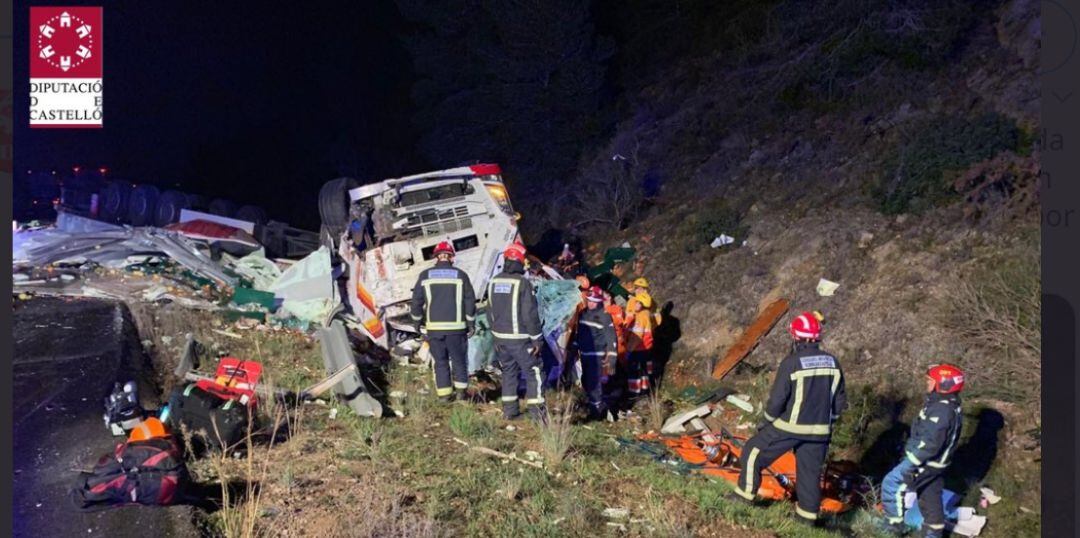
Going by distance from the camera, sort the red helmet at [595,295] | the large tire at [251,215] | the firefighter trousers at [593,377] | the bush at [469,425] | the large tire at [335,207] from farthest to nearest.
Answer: the large tire at [251,215], the large tire at [335,207], the red helmet at [595,295], the firefighter trousers at [593,377], the bush at [469,425]

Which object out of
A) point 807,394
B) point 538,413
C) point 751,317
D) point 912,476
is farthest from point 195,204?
point 912,476

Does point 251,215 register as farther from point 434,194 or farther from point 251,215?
point 434,194

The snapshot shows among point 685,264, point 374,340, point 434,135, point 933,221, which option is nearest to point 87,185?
point 434,135

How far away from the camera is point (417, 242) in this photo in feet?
28.4

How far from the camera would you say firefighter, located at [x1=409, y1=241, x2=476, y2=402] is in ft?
24.0

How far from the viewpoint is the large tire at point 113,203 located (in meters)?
14.4

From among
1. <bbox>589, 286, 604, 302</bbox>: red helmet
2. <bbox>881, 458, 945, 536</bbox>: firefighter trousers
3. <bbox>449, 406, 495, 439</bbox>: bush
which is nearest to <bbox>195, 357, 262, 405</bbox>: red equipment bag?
<bbox>449, 406, 495, 439</bbox>: bush

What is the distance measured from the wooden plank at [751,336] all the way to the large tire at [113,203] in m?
11.5

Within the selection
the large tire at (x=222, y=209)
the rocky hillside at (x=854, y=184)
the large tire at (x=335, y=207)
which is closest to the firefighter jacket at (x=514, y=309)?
the rocky hillside at (x=854, y=184)

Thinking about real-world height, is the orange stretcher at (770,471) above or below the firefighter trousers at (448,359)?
below

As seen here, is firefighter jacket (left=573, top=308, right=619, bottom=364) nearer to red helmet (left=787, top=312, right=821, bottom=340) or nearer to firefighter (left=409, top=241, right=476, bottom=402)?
firefighter (left=409, top=241, right=476, bottom=402)

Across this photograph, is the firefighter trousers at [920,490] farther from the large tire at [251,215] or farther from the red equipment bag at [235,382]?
the large tire at [251,215]

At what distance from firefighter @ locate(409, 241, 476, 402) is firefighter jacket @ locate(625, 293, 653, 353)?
78.3 inches

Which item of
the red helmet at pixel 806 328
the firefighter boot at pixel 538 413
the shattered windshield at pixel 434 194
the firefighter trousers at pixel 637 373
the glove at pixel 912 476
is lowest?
the firefighter trousers at pixel 637 373
